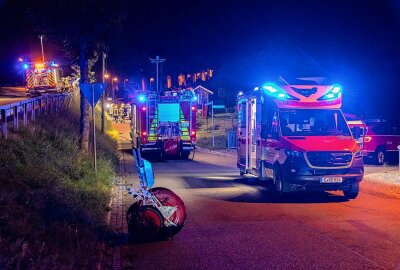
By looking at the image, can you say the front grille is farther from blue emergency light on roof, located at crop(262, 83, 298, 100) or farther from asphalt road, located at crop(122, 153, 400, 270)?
blue emergency light on roof, located at crop(262, 83, 298, 100)

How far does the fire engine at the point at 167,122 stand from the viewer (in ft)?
82.8

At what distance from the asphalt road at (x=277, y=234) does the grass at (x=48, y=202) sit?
99 centimetres

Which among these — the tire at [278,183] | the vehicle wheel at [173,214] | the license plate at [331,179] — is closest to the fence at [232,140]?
the tire at [278,183]

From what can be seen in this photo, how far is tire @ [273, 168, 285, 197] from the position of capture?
43.1ft

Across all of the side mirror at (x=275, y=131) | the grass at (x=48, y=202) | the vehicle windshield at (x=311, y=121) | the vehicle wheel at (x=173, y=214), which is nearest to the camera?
the grass at (x=48, y=202)

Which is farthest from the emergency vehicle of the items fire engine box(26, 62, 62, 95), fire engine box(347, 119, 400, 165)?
fire engine box(26, 62, 62, 95)

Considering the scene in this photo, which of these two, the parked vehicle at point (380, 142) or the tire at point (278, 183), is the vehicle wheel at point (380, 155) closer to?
the parked vehicle at point (380, 142)

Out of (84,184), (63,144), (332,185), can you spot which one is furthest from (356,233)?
(63,144)

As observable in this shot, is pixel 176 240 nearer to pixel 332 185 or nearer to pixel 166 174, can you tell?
pixel 332 185

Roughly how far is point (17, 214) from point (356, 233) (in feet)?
18.7

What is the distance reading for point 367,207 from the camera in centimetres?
1194

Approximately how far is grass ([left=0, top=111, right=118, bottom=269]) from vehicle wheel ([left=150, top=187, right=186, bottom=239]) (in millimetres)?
1134

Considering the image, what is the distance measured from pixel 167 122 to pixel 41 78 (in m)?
18.3

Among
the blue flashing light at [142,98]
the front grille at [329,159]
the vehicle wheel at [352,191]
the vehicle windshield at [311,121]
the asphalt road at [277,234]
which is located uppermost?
the blue flashing light at [142,98]
